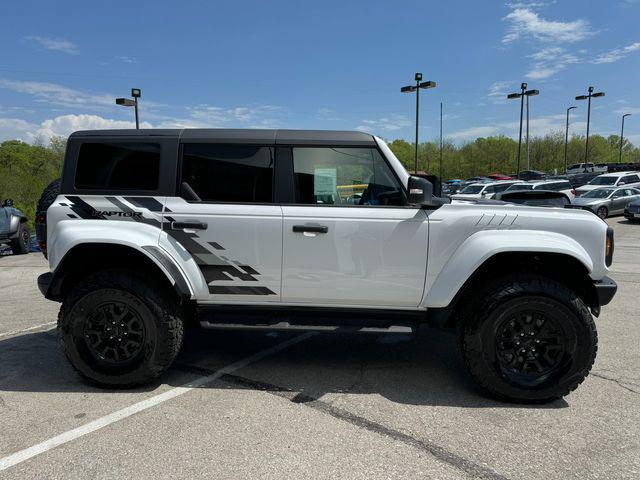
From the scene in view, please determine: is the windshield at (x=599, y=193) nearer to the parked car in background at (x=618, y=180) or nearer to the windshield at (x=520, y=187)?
the parked car in background at (x=618, y=180)

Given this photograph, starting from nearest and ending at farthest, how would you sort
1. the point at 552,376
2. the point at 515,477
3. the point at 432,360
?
the point at 515,477, the point at 552,376, the point at 432,360

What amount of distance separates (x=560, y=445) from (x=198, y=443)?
223 cm

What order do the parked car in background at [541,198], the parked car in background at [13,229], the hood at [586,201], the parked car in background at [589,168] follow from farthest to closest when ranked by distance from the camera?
the parked car in background at [589,168]
the hood at [586,201]
the parked car in background at [13,229]
the parked car in background at [541,198]

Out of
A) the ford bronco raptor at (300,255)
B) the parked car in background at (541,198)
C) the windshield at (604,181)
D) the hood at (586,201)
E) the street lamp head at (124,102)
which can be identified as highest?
the street lamp head at (124,102)

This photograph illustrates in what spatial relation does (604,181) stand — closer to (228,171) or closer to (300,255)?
(300,255)

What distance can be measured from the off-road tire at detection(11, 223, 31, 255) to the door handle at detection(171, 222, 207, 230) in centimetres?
1024

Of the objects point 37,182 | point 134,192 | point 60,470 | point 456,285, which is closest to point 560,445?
point 456,285

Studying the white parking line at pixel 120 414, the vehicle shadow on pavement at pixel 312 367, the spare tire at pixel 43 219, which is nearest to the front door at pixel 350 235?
the vehicle shadow on pavement at pixel 312 367

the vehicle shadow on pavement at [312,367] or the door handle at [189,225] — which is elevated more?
the door handle at [189,225]

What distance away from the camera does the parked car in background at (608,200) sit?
19.9 metres

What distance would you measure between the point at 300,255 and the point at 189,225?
0.88 meters

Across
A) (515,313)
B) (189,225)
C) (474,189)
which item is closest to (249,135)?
(189,225)

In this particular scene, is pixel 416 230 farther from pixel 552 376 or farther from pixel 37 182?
pixel 37 182

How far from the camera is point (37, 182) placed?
79.7 feet
